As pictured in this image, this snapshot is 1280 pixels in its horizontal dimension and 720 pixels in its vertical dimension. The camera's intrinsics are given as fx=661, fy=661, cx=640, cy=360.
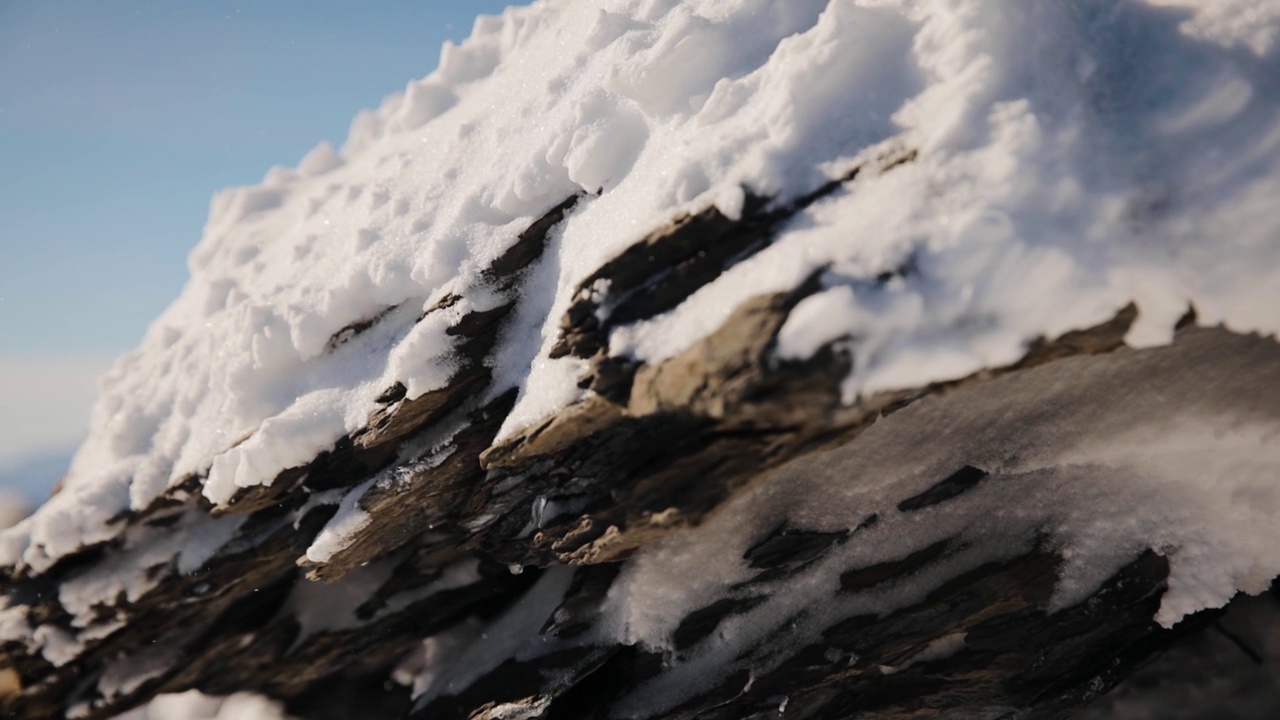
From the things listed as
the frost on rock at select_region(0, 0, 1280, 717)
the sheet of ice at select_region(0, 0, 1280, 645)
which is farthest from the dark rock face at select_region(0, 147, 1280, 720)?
the sheet of ice at select_region(0, 0, 1280, 645)

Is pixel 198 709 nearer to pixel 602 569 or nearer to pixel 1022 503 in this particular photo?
pixel 602 569

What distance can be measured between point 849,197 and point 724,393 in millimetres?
1243

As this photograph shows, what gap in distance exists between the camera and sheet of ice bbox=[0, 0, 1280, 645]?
301cm

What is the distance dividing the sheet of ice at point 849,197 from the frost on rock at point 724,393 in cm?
2

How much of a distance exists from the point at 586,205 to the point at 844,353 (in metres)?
2.51

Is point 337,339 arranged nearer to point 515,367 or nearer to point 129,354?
point 515,367

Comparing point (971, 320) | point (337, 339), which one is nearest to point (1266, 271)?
point (971, 320)

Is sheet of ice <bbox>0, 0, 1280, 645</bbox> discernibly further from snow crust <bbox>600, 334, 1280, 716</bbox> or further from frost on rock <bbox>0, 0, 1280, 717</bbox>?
snow crust <bbox>600, 334, 1280, 716</bbox>

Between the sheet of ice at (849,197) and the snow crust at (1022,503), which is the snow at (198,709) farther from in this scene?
the snow crust at (1022,503)

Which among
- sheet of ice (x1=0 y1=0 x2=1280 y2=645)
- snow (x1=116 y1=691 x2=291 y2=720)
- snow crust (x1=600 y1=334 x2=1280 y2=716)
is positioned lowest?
snow crust (x1=600 y1=334 x2=1280 y2=716)

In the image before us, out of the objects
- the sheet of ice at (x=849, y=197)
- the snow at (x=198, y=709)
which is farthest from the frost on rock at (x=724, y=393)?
the snow at (x=198, y=709)

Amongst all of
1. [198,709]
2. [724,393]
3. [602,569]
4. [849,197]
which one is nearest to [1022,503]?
[849,197]

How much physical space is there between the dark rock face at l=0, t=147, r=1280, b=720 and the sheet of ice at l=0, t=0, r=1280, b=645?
6.6 inches

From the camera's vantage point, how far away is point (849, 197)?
3.44 metres
